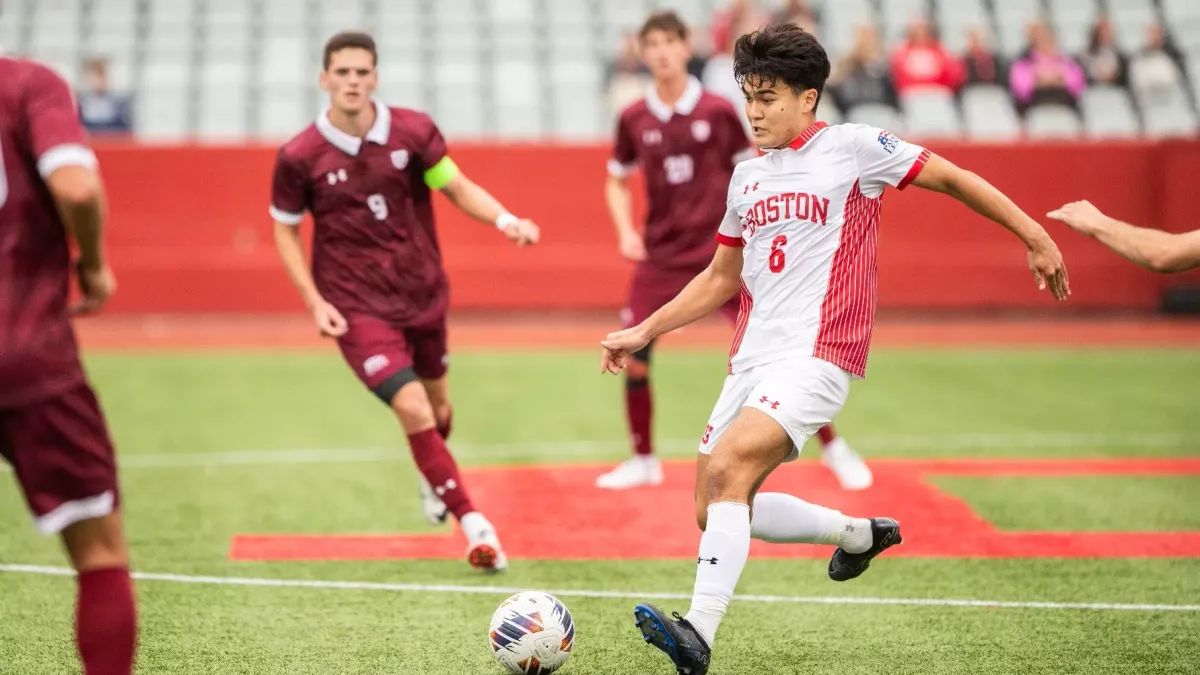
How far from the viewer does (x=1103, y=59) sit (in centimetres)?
1758

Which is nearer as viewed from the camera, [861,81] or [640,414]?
[640,414]

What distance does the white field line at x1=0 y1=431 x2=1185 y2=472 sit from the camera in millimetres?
9102

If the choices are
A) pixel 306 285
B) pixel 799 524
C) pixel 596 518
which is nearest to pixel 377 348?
pixel 306 285

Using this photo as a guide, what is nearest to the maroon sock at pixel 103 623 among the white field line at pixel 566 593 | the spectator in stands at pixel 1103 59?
the white field line at pixel 566 593

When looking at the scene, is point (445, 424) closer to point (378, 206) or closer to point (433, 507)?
point (433, 507)

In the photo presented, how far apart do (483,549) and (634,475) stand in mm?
2226

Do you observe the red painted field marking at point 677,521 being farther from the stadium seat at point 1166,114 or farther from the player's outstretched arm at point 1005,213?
the stadium seat at point 1166,114

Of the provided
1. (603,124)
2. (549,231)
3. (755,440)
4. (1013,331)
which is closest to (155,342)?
(549,231)

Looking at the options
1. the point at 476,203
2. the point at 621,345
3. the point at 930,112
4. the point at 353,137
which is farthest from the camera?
the point at 930,112

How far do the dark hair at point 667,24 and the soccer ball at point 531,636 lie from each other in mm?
4173

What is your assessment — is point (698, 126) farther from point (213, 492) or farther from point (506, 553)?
point (213, 492)

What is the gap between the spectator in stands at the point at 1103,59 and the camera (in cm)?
1755

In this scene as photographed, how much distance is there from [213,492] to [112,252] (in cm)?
812

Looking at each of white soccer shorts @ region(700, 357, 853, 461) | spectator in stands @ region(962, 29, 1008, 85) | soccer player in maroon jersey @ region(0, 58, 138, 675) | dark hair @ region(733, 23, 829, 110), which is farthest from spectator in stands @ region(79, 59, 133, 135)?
soccer player in maroon jersey @ region(0, 58, 138, 675)
